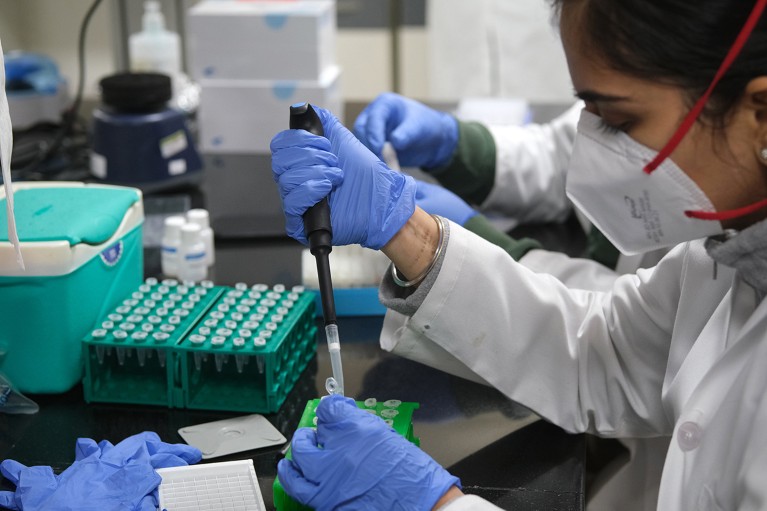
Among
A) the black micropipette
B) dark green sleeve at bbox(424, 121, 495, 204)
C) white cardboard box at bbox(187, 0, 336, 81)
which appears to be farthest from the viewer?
white cardboard box at bbox(187, 0, 336, 81)

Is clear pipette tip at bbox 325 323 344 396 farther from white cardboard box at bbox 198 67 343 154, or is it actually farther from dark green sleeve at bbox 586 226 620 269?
white cardboard box at bbox 198 67 343 154

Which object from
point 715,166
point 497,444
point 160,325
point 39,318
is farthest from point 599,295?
point 39,318

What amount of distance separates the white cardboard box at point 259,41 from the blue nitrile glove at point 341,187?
1.04 meters

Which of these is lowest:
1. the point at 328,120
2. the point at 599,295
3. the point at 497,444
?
the point at 497,444

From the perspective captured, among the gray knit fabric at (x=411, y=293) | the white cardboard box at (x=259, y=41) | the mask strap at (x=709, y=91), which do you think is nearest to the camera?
the mask strap at (x=709, y=91)

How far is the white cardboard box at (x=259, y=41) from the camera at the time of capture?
2.24 meters

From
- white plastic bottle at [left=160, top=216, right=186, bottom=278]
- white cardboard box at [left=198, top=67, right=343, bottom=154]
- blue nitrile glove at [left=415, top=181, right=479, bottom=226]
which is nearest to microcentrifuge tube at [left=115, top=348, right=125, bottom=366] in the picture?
white plastic bottle at [left=160, top=216, right=186, bottom=278]

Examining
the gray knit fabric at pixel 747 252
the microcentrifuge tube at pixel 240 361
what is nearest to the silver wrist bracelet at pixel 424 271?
the microcentrifuge tube at pixel 240 361

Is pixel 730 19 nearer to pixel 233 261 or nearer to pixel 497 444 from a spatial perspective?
pixel 497 444

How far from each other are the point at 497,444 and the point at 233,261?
73 centimetres

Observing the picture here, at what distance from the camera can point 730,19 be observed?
3.06ft

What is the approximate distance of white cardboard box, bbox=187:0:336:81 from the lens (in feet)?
7.36

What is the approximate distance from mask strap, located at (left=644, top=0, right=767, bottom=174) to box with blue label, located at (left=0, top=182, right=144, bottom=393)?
0.77m

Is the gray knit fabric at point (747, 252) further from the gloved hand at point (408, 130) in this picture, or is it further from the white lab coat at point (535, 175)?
the gloved hand at point (408, 130)
